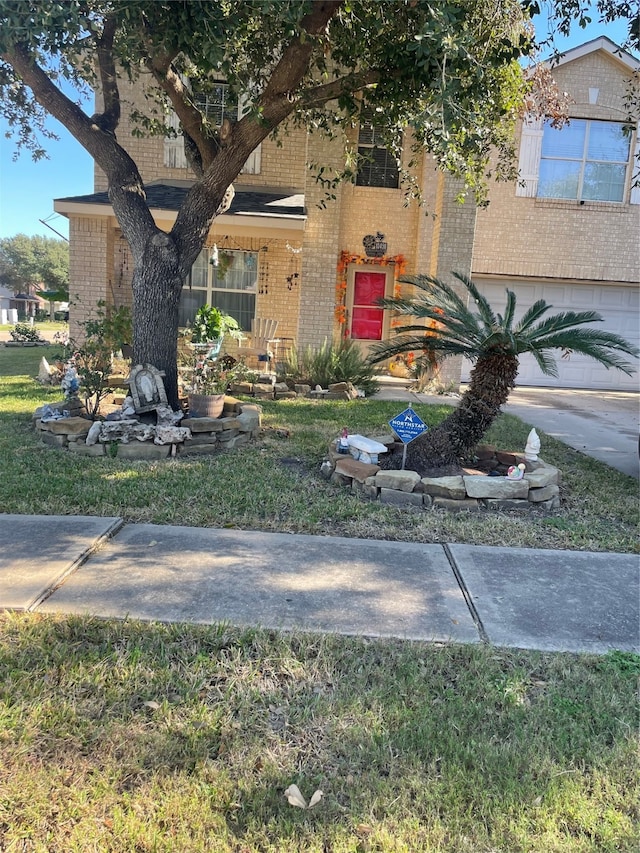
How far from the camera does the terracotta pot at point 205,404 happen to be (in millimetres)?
7012

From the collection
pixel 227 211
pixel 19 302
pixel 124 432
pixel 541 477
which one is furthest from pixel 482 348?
pixel 19 302

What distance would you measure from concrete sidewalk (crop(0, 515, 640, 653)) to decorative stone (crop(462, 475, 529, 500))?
3.12 ft

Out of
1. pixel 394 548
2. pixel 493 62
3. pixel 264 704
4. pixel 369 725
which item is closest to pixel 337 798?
pixel 369 725

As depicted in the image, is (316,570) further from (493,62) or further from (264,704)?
(493,62)

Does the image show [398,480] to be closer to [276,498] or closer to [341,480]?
[341,480]

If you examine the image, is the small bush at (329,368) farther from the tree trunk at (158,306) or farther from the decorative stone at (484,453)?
the decorative stone at (484,453)

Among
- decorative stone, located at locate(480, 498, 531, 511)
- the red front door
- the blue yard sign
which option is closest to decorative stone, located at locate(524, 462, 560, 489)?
decorative stone, located at locate(480, 498, 531, 511)

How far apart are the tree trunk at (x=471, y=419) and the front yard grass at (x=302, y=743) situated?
112 inches

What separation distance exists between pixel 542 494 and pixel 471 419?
90 centimetres

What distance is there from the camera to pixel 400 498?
503 centimetres

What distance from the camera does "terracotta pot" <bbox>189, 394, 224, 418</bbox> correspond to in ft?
23.0

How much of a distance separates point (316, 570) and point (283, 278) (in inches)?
391

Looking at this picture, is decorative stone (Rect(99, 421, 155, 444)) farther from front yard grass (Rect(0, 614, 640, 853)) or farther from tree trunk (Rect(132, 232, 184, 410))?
front yard grass (Rect(0, 614, 640, 853))

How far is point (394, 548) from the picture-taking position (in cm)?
404
